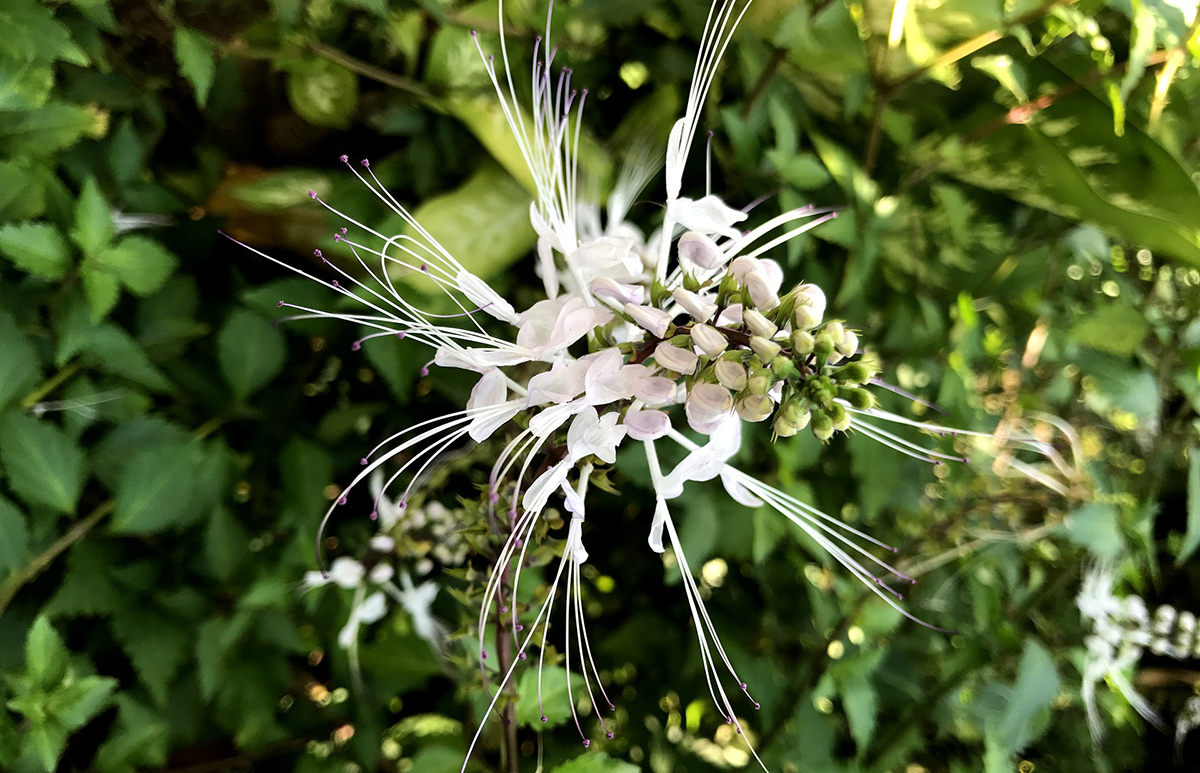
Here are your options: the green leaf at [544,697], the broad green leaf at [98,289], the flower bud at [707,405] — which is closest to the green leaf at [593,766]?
the green leaf at [544,697]

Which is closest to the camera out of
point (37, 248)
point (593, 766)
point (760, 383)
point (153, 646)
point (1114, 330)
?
point (760, 383)

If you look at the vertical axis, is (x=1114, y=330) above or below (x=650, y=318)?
below

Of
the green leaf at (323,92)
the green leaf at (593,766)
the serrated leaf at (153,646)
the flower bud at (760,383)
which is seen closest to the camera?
the flower bud at (760,383)

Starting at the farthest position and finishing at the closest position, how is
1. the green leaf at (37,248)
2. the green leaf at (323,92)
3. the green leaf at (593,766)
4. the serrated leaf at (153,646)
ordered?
the green leaf at (323,92)
the serrated leaf at (153,646)
the green leaf at (37,248)
the green leaf at (593,766)

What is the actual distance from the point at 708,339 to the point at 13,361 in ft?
1.95

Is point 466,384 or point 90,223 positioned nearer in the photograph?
point 90,223

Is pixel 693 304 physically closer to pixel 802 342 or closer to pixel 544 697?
pixel 802 342

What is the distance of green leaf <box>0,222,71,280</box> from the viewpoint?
1.84 feet

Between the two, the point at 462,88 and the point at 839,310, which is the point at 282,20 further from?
the point at 839,310

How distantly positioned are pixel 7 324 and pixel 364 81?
1.50 feet

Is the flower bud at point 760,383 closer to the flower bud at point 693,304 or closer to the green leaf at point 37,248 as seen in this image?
the flower bud at point 693,304

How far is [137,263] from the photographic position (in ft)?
2.07

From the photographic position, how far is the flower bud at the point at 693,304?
36cm

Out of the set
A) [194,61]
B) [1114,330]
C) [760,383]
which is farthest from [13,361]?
[1114,330]
